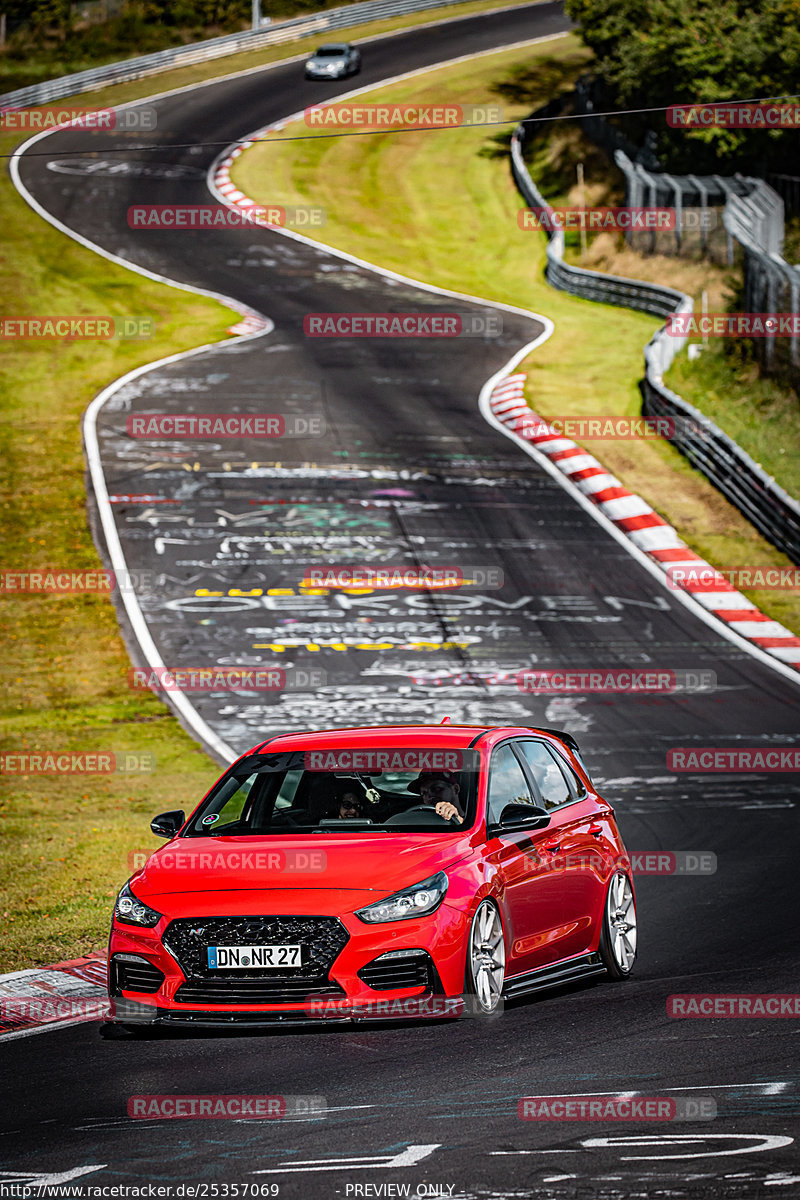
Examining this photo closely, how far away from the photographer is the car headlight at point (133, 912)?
8195 millimetres

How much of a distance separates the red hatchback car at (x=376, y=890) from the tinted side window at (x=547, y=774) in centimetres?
1

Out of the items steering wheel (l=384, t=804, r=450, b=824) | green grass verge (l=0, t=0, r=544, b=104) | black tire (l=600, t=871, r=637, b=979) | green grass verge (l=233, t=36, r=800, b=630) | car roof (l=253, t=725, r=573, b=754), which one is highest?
car roof (l=253, t=725, r=573, b=754)

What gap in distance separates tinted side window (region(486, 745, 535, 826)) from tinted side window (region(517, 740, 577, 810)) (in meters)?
0.16

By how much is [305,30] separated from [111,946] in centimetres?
7558

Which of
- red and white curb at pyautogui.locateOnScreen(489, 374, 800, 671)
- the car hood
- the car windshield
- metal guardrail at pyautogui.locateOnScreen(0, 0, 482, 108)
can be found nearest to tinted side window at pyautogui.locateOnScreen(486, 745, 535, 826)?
the car windshield

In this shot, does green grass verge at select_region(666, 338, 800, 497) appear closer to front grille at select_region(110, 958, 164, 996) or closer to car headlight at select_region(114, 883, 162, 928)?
car headlight at select_region(114, 883, 162, 928)

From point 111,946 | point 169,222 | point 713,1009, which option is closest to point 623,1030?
point 713,1009

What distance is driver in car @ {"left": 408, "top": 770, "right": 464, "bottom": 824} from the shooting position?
8812mm

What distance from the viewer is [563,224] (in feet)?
170

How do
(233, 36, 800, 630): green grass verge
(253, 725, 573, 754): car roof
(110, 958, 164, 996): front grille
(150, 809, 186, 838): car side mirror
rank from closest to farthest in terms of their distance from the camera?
(110, 958, 164, 996): front grille
(150, 809, 186, 838): car side mirror
(253, 725, 573, 754): car roof
(233, 36, 800, 630): green grass verge

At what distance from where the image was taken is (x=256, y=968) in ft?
26.0

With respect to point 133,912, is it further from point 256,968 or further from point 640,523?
point 640,523

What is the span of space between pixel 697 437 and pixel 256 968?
896 inches

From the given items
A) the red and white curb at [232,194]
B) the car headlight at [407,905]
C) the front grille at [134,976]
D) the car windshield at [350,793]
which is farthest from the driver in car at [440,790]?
the red and white curb at [232,194]
